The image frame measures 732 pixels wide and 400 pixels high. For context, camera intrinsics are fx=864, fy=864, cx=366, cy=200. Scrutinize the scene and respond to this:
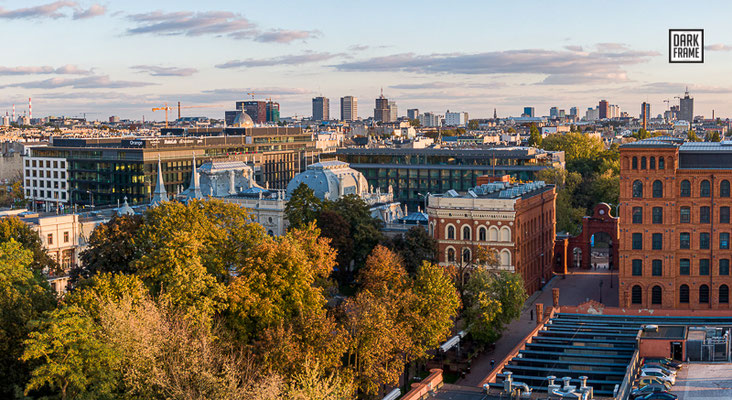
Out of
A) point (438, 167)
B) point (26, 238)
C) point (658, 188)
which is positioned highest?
point (658, 188)

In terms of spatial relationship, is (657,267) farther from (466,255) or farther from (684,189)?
(466,255)

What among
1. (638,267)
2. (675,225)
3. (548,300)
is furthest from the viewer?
(548,300)

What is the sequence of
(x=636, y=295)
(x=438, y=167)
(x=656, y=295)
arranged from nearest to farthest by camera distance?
1. (x=656, y=295)
2. (x=636, y=295)
3. (x=438, y=167)

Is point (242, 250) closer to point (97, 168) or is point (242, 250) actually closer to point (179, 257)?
point (179, 257)

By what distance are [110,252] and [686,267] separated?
5659cm

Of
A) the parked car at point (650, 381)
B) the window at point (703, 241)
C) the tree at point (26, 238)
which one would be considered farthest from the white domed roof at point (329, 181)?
the parked car at point (650, 381)

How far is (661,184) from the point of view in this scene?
3396 inches

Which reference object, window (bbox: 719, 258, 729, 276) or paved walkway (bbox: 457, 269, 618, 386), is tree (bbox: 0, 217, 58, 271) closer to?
paved walkway (bbox: 457, 269, 618, 386)

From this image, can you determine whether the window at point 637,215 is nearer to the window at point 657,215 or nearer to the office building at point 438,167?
the window at point 657,215

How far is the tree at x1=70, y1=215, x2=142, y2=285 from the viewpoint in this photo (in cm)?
7706

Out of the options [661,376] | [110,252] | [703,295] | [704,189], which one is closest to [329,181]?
[110,252]

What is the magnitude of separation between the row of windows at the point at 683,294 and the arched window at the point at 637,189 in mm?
9599

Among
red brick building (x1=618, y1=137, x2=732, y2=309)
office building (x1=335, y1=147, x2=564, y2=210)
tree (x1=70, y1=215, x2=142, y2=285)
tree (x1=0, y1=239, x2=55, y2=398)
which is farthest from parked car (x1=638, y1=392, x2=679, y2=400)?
office building (x1=335, y1=147, x2=564, y2=210)

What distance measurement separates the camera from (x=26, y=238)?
274 feet
